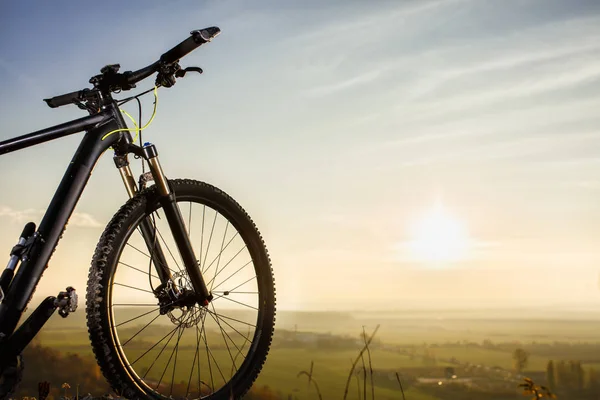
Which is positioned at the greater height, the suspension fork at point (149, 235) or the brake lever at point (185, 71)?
the brake lever at point (185, 71)

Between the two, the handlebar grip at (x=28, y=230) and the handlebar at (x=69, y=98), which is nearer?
the handlebar grip at (x=28, y=230)

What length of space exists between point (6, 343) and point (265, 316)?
1929mm

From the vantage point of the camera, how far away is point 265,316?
18.5 ft

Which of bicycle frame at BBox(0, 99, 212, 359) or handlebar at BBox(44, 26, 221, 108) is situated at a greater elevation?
handlebar at BBox(44, 26, 221, 108)

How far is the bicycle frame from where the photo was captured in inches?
172

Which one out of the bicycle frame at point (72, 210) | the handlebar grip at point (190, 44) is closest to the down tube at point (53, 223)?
the bicycle frame at point (72, 210)

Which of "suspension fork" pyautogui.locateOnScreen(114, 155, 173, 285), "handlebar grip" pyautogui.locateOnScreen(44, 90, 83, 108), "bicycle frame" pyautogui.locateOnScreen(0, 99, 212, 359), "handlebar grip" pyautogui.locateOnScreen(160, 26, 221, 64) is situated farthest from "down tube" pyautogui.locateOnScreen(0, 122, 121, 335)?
"handlebar grip" pyautogui.locateOnScreen(160, 26, 221, 64)

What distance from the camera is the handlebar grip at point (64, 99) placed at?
5.06 metres

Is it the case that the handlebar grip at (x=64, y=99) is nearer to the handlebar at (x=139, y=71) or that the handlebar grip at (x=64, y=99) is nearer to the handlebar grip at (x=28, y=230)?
the handlebar at (x=139, y=71)

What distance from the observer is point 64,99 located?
511cm

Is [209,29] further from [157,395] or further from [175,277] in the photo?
[157,395]

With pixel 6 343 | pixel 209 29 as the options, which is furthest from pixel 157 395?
pixel 209 29

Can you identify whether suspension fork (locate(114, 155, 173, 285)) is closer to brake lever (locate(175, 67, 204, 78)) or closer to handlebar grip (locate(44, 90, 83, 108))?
handlebar grip (locate(44, 90, 83, 108))

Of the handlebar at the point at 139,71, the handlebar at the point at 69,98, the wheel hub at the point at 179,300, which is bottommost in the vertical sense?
the wheel hub at the point at 179,300
